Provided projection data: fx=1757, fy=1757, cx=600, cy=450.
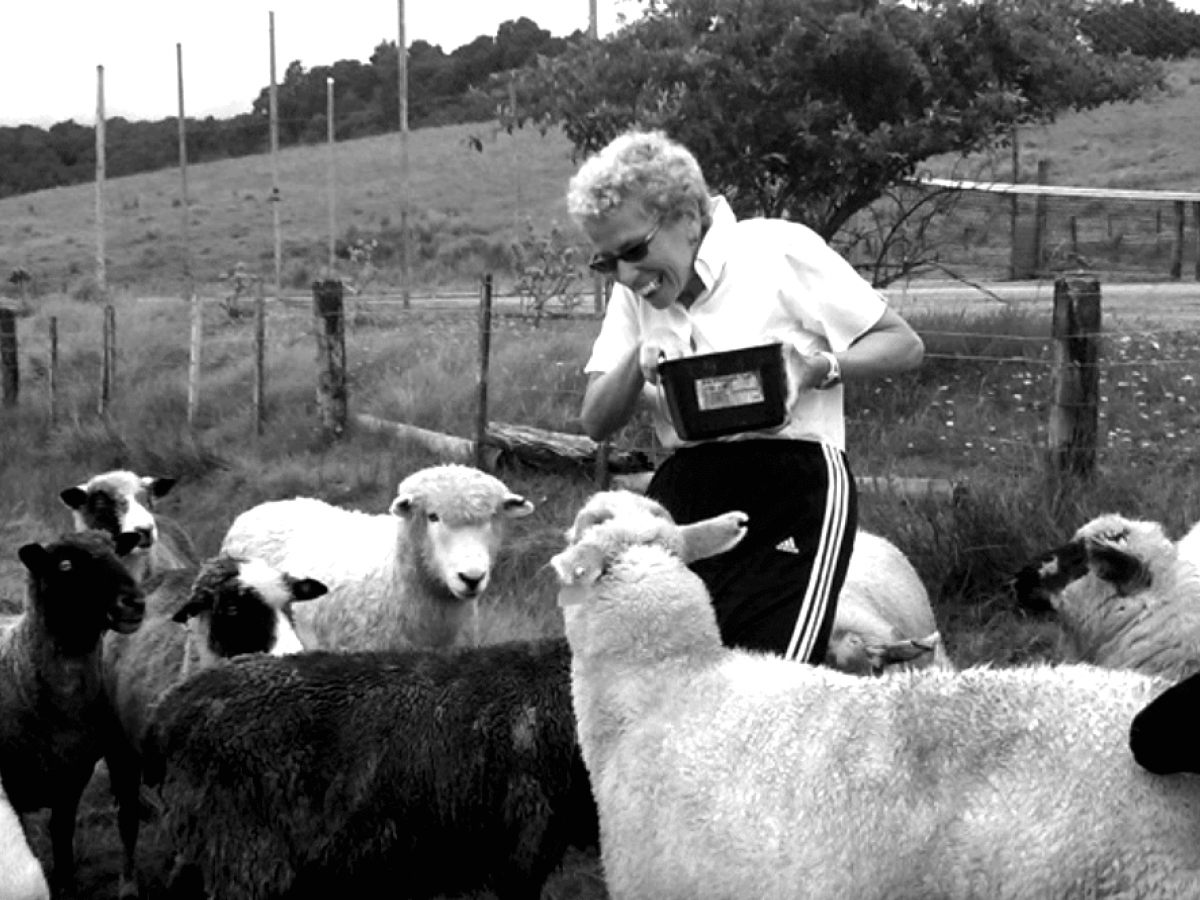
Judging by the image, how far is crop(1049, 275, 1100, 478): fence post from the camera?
8062 millimetres

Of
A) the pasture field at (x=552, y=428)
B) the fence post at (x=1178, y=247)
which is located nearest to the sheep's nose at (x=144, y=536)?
the pasture field at (x=552, y=428)

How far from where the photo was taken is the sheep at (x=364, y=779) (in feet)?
15.7

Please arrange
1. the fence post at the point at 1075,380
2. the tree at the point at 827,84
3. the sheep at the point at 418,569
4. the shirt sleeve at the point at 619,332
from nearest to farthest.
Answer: the shirt sleeve at the point at 619,332 → the sheep at the point at 418,569 → the fence post at the point at 1075,380 → the tree at the point at 827,84

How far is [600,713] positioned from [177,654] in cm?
274

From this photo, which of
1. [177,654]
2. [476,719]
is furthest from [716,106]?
[476,719]

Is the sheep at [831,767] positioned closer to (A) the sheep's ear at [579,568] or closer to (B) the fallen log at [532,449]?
(A) the sheep's ear at [579,568]

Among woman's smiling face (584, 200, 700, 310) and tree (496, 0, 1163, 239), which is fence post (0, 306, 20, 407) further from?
woman's smiling face (584, 200, 700, 310)

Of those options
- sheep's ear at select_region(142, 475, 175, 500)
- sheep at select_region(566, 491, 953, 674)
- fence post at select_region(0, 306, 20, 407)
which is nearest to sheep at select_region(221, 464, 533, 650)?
sheep at select_region(566, 491, 953, 674)

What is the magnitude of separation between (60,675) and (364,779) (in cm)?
192

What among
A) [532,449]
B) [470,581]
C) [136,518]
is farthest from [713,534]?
[532,449]

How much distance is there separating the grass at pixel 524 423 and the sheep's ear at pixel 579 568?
150 centimetres

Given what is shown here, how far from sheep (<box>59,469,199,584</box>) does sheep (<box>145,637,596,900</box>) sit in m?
3.34

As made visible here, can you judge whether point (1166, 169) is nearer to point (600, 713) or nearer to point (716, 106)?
point (716, 106)

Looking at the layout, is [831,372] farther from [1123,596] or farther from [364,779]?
[1123,596]
